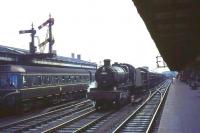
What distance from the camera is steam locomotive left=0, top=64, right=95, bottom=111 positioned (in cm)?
2152

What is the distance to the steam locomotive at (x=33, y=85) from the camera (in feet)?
70.6

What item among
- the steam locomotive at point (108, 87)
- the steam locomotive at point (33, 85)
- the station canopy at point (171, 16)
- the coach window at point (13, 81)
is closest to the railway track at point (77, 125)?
the steam locomotive at point (108, 87)

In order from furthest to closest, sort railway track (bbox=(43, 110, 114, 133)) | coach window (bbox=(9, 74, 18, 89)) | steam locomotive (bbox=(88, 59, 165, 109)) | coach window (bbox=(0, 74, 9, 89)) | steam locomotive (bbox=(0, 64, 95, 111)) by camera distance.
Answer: steam locomotive (bbox=(88, 59, 165, 109)), coach window (bbox=(0, 74, 9, 89)), coach window (bbox=(9, 74, 18, 89)), steam locomotive (bbox=(0, 64, 95, 111)), railway track (bbox=(43, 110, 114, 133))

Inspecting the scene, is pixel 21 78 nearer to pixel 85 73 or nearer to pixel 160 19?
pixel 160 19

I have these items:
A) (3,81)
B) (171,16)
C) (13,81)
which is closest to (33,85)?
(13,81)

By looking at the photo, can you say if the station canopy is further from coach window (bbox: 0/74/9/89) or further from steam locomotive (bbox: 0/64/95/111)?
coach window (bbox: 0/74/9/89)

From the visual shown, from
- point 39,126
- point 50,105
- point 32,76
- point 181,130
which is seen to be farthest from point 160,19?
point 50,105

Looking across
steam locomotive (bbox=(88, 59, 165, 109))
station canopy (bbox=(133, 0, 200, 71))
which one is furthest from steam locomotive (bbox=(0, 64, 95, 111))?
station canopy (bbox=(133, 0, 200, 71))

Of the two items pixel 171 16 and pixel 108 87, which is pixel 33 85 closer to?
pixel 108 87

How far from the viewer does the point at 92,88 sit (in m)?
24.5

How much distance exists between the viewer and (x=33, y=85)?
933 inches

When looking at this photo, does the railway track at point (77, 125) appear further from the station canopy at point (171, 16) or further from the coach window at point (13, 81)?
the station canopy at point (171, 16)

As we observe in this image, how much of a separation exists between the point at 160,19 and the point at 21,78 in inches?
407

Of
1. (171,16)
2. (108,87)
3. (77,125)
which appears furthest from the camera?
(108,87)
